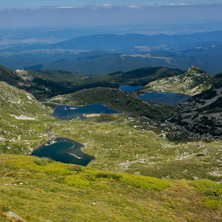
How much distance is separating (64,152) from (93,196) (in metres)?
125

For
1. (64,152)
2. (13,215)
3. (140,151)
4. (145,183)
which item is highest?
(13,215)

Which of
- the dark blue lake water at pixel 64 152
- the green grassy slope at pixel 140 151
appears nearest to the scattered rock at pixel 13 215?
the green grassy slope at pixel 140 151

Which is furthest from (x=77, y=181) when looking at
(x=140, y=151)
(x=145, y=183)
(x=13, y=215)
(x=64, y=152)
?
(x=64, y=152)

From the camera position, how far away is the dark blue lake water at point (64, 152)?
501 ft

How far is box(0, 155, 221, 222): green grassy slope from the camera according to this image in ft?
117

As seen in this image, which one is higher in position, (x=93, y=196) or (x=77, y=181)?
(x=77, y=181)

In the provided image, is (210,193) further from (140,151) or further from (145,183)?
(140,151)

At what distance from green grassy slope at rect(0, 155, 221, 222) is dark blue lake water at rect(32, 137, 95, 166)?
302 ft

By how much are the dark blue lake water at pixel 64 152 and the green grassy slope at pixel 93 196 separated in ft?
302

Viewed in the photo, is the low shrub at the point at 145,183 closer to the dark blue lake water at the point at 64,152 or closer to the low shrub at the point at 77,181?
the low shrub at the point at 77,181

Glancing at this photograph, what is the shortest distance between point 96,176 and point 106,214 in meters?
19.0

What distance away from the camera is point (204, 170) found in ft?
356

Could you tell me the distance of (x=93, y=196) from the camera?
45.5 metres

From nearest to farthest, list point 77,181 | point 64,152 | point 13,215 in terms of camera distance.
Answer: point 13,215
point 77,181
point 64,152
